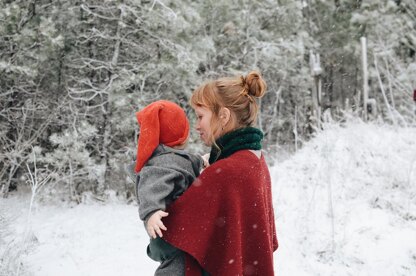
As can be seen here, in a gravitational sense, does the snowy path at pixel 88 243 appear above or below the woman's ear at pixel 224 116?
below

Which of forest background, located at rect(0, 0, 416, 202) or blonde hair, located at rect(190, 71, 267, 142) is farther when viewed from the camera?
forest background, located at rect(0, 0, 416, 202)

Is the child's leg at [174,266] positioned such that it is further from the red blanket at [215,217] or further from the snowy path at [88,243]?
the snowy path at [88,243]

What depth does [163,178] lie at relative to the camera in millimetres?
1795

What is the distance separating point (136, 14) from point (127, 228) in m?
5.63

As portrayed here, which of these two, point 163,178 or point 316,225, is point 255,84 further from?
point 316,225

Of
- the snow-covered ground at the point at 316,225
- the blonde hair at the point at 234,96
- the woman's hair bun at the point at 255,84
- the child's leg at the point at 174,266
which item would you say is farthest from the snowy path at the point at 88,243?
the woman's hair bun at the point at 255,84

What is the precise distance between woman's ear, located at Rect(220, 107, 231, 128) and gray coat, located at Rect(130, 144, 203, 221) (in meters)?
0.24

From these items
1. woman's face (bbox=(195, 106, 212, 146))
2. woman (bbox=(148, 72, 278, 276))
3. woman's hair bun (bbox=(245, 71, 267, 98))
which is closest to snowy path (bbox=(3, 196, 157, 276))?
woman (bbox=(148, 72, 278, 276))

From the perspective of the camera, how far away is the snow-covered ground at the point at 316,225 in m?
5.12

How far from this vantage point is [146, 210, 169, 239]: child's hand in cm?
171

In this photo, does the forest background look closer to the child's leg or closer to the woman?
the woman

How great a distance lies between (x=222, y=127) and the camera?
194 centimetres

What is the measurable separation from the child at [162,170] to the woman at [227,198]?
0.25 ft

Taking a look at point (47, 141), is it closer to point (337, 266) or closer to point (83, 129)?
point (83, 129)
